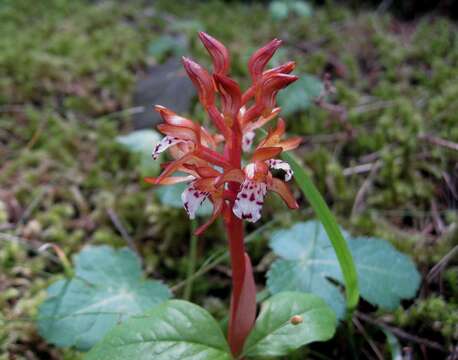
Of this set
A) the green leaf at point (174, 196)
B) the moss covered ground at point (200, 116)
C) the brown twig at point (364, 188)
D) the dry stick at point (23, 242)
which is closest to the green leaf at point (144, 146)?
the moss covered ground at point (200, 116)

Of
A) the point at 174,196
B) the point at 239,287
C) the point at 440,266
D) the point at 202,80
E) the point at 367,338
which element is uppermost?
the point at 202,80

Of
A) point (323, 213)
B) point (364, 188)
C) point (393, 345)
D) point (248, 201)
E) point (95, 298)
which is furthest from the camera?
point (364, 188)

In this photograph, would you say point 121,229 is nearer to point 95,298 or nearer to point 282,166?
point 95,298

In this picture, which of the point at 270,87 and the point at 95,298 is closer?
the point at 270,87

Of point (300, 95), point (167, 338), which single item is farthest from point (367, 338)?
point (300, 95)

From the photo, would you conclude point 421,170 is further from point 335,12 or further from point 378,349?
point 335,12

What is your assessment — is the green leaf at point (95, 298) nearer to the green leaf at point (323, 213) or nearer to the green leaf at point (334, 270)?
the green leaf at point (334, 270)

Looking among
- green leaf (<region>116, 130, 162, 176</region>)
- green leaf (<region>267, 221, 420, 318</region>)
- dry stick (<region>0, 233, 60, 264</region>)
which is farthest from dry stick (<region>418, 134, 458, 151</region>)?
Answer: dry stick (<region>0, 233, 60, 264</region>)
